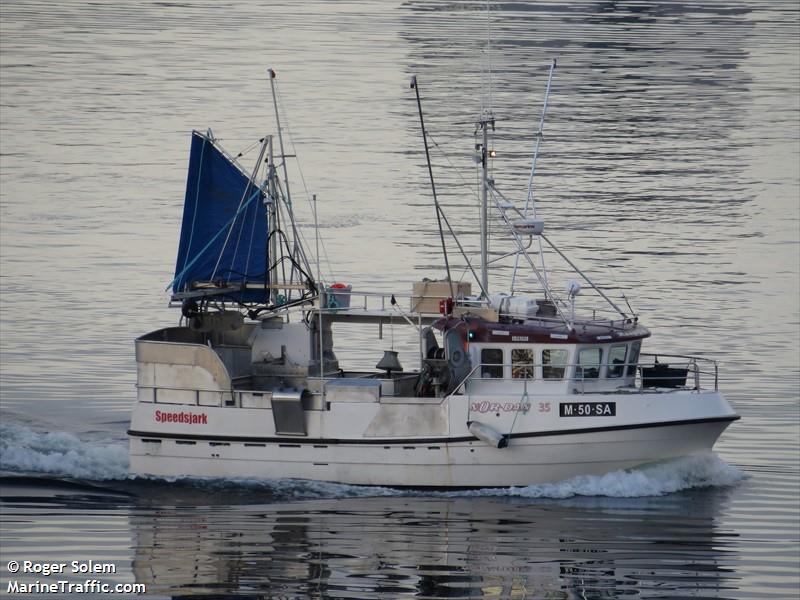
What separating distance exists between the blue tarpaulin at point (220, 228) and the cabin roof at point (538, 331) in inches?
199

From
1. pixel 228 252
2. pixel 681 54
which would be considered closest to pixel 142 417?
pixel 228 252

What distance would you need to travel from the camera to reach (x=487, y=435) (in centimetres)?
3531

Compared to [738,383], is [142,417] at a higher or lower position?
lower

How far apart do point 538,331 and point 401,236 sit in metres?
28.9

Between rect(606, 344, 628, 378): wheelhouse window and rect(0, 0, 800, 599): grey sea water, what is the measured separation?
2378 millimetres

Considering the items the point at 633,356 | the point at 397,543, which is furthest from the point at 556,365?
the point at 397,543

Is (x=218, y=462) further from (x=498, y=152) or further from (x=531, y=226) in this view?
(x=498, y=152)

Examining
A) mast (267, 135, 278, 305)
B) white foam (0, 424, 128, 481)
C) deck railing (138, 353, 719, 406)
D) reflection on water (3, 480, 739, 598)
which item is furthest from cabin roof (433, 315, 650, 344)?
white foam (0, 424, 128, 481)

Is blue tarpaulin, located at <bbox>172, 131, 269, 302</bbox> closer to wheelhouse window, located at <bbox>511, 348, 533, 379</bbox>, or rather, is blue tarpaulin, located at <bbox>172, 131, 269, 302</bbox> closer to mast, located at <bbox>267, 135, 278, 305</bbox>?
mast, located at <bbox>267, 135, 278, 305</bbox>

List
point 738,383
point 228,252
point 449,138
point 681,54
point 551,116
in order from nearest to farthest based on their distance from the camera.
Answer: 1. point 228,252
2. point 738,383
3. point 449,138
4. point 551,116
5. point 681,54

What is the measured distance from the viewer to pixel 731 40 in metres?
132

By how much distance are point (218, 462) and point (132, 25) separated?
104687 mm

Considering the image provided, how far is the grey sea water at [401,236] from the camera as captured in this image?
32500mm

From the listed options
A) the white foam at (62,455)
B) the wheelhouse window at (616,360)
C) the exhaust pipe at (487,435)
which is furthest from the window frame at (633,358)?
the white foam at (62,455)
